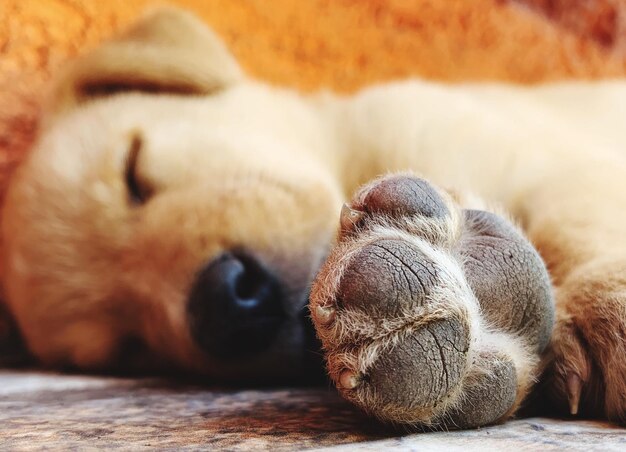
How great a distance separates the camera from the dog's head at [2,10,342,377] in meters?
1.42

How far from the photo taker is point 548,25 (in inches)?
137

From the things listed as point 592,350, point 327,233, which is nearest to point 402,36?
point 327,233

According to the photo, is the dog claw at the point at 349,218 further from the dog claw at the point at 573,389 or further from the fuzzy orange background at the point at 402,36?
the fuzzy orange background at the point at 402,36

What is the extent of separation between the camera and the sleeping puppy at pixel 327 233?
2.77 ft

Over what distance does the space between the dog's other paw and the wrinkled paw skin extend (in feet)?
0.18

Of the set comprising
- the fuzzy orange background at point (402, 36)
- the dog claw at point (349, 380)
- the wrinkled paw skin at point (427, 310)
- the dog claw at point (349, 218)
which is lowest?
the dog claw at point (349, 380)

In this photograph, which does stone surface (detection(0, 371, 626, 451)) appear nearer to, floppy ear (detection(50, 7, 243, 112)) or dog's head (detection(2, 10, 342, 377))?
dog's head (detection(2, 10, 342, 377))

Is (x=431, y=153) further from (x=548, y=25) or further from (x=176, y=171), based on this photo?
(x=548, y=25)

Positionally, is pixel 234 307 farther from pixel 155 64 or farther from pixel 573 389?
pixel 155 64

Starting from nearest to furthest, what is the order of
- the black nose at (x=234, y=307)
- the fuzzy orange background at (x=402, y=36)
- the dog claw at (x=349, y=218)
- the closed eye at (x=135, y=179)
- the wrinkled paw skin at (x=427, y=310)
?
the wrinkled paw skin at (x=427, y=310) → the dog claw at (x=349, y=218) → the black nose at (x=234, y=307) → the closed eye at (x=135, y=179) → the fuzzy orange background at (x=402, y=36)

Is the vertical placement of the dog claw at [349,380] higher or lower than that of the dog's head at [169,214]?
lower

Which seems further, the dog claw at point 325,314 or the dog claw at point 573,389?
the dog claw at point 573,389

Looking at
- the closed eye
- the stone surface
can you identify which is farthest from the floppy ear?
the stone surface

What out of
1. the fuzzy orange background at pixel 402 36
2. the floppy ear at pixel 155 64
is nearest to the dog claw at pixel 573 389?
the floppy ear at pixel 155 64
